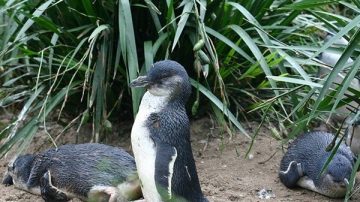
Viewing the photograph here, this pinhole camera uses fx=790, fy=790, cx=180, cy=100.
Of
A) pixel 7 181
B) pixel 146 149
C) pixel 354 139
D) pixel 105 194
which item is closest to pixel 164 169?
pixel 146 149

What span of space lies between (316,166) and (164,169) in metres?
1.06

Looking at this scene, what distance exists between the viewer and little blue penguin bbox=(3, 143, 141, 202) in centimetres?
304

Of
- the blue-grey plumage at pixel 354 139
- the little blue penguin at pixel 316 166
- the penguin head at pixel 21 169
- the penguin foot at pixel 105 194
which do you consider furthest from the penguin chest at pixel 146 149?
the blue-grey plumage at pixel 354 139

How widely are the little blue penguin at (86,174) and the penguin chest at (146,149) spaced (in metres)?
0.29

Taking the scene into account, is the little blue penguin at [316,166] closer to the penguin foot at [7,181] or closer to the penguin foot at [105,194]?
the penguin foot at [105,194]

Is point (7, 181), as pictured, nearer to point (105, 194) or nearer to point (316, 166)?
point (105, 194)

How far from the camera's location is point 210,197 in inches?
133

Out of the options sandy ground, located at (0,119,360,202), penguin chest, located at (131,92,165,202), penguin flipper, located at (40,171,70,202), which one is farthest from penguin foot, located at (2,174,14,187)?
penguin chest, located at (131,92,165,202)

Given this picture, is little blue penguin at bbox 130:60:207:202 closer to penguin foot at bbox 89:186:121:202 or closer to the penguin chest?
the penguin chest

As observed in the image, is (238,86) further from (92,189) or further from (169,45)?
(92,189)

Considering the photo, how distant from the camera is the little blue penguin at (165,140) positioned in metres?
2.67

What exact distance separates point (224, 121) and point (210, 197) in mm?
524

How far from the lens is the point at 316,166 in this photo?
3.49m

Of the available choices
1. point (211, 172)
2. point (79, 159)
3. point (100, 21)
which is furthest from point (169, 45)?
point (79, 159)
